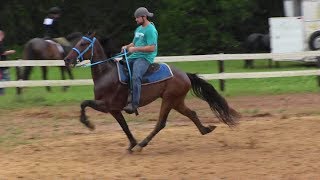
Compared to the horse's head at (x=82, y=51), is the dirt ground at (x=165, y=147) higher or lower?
lower

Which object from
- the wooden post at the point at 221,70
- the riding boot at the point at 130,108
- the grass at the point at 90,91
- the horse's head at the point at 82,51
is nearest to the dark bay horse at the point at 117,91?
the horse's head at the point at 82,51

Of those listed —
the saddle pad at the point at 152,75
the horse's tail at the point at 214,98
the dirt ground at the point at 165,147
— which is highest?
the saddle pad at the point at 152,75

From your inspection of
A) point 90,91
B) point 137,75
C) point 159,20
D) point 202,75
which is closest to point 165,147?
point 137,75

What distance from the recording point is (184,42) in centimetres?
3191

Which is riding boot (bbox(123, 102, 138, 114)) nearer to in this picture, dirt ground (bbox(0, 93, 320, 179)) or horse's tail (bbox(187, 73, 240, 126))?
dirt ground (bbox(0, 93, 320, 179))

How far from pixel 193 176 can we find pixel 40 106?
27.3 feet

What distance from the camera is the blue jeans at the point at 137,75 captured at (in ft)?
33.3

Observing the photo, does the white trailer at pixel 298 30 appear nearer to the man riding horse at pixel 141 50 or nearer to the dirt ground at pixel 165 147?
the dirt ground at pixel 165 147

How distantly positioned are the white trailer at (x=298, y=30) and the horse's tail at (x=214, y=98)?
1286 cm

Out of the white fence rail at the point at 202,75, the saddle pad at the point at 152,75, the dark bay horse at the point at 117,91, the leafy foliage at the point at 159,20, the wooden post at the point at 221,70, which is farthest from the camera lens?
the leafy foliage at the point at 159,20

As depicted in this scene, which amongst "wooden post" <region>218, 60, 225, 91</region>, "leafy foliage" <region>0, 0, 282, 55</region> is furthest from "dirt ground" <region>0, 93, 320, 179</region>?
"leafy foliage" <region>0, 0, 282, 55</region>

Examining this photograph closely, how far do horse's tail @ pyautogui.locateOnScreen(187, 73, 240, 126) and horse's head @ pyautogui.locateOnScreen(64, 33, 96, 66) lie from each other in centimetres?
174

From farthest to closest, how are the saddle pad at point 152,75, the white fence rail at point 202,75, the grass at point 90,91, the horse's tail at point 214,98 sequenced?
1. the white fence rail at point 202,75
2. the grass at point 90,91
3. the horse's tail at point 214,98
4. the saddle pad at point 152,75

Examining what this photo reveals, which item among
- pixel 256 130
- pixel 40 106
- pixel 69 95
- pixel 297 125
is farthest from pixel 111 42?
pixel 69 95
